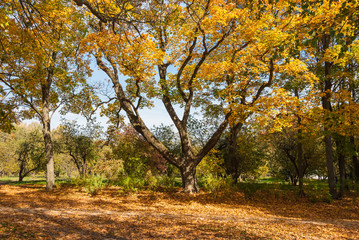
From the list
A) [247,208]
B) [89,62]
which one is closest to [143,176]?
[247,208]

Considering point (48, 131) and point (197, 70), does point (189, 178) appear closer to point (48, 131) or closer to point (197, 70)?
point (197, 70)

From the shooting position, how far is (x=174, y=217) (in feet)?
24.2

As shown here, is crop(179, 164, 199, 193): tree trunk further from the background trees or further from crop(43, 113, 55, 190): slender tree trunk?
crop(43, 113, 55, 190): slender tree trunk

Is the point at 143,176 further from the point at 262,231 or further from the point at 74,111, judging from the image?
the point at 262,231

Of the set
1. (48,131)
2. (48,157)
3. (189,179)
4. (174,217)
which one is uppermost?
(48,131)

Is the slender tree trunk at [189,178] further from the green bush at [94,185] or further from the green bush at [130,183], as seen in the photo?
the green bush at [94,185]

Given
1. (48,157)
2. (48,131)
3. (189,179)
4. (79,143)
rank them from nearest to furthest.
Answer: (189,179) → (48,157) → (48,131) → (79,143)

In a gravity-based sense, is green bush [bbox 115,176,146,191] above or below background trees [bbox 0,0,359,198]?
below

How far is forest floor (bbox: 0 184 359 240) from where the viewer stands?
5.32 metres

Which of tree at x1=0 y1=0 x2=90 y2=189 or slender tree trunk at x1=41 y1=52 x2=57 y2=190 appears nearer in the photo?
tree at x1=0 y1=0 x2=90 y2=189

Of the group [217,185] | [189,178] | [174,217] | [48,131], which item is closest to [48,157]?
[48,131]

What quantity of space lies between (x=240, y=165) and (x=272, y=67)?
11.3m

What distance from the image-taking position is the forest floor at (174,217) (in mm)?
5320

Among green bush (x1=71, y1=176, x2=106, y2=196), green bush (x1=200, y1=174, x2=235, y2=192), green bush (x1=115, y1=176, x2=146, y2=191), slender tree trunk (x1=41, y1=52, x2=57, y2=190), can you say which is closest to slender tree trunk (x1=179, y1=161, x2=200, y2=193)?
green bush (x1=200, y1=174, x2=235, y2=192)
